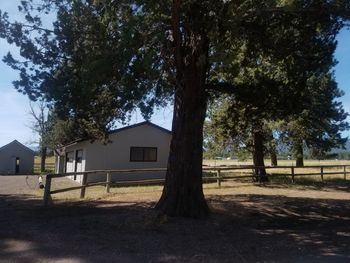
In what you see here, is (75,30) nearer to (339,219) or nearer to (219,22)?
(219,22)

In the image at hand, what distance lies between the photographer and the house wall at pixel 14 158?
2060 inches

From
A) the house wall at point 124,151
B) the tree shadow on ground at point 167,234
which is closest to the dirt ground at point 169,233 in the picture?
the tree shadow on ground at point 167,234

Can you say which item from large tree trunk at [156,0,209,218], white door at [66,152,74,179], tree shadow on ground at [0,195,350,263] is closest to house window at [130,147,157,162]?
white door at [66,152,74,179]

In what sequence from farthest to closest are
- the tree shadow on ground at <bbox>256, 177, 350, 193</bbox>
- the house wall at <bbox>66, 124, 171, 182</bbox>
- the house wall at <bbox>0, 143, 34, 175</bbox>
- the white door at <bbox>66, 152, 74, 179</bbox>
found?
1. the house wall at <bbox>0, 143, 34, 175</bbox>
2. the white door at <bbox>66, 152, 74, 179</bbox>
3. the house wall at <bbox>66, 124, 171, 182</bbox>
4. the tree shadow on ground at <bbox>256, 177, 350, 193</bbox>

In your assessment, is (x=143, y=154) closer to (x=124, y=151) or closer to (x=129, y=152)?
(x=129, y=152)

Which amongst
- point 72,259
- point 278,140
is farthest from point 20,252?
point 278,140

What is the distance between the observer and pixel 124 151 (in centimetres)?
3206

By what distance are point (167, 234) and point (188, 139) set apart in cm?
326

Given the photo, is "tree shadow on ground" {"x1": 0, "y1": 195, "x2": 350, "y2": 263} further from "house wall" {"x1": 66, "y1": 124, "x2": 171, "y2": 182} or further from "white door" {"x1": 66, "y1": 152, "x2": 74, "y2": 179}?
"white door" {"x1": 66, "y1": 152, "x2": 74, "y2": 179}

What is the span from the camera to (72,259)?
768 cm

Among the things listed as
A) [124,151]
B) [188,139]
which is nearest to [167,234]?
[188,139]

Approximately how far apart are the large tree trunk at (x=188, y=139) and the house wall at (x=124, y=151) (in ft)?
61.0

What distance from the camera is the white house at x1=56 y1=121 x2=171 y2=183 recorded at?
31422 mm

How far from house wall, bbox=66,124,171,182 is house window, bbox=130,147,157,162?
0.22 m
